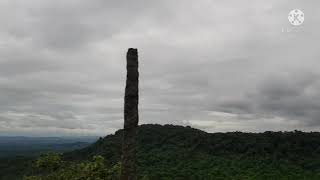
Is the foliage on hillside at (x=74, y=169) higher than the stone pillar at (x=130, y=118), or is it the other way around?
the stone pillar at (x=130, y=118)

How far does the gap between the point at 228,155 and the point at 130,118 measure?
463 feet

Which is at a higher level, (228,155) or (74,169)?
(74,169)

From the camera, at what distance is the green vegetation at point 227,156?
12044 cm

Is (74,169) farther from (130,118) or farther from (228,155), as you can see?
(228,155)

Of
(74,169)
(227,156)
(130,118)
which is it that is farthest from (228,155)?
(130,118)

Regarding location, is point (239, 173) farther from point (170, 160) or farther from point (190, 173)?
point (170, 160)

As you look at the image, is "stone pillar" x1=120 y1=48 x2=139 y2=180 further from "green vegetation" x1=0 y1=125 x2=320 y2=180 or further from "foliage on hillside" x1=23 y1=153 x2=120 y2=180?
"green vegetation" x1=0 y1=125 x2=320 y2=180

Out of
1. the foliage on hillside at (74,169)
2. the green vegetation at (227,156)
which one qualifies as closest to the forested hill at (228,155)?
the green vegetation at (227,156)

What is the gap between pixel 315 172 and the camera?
125125mm

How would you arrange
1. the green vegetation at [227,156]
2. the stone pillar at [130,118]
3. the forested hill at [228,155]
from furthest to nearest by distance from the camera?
the forested hill at [228,155], the green vegetation at [227,156], the stone pillar at [130,118]

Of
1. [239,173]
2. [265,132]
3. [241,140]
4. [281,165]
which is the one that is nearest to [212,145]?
[241,140]

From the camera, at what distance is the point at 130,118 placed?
18016 millimetres

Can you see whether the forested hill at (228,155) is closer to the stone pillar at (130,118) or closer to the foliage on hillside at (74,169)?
the foliage on hillside at (74,169)

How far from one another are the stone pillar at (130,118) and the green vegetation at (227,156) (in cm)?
8211
